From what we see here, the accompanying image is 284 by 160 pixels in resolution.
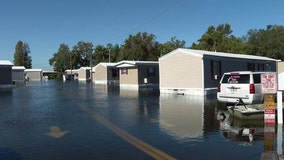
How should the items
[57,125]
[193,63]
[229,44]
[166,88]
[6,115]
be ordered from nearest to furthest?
1. [57,125]
2. [6,115]
3. [193,63]
4. [166,88]
5. [229,44]

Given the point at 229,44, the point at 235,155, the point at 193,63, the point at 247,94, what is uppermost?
the point at 229,44

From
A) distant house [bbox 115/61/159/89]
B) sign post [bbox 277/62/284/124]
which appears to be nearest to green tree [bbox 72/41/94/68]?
distant house [bbox 115/61/159/89]

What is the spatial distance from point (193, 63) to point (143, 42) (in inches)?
2265

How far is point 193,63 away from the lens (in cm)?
2622

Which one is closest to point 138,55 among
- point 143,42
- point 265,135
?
point 143,42

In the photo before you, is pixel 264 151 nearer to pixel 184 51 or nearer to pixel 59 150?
pixel 59 150

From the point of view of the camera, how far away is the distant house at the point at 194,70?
25672 mm

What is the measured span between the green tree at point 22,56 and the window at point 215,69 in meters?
126

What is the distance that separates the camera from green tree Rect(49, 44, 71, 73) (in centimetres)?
13112

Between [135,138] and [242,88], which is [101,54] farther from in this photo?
[135,138]

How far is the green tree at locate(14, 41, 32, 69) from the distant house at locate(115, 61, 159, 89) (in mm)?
108632

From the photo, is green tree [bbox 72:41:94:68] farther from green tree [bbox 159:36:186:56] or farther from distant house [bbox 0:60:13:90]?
distant house [bbox 0:60:13:90]

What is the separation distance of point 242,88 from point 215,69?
1291 cm

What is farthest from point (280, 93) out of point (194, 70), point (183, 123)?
point (194, 70)
